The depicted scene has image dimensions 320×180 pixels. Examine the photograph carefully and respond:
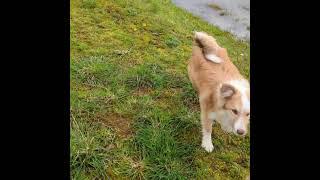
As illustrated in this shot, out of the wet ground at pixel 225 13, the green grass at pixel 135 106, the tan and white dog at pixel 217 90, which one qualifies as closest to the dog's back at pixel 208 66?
the tan and white dog at pixel 217 90

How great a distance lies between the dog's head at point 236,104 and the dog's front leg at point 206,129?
0.26m

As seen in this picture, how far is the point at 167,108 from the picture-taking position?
462 cm

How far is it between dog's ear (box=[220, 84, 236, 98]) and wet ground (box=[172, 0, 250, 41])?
13.3ft

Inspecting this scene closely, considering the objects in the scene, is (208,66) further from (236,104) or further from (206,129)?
(236,104)

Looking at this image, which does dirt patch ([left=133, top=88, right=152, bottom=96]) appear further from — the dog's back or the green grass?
the dog's back

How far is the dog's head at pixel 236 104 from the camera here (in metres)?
3.80

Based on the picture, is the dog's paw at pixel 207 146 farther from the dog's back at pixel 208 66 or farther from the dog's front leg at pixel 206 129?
the dog's back at pixel 208 66

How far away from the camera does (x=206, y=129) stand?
4.31 meters

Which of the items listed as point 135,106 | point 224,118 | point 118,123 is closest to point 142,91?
point 135,106

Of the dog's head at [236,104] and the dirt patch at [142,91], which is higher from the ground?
the dog's head at [236,104]
